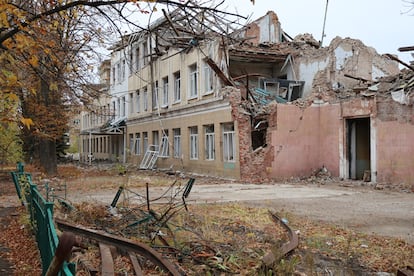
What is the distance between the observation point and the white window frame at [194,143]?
80.7 ft

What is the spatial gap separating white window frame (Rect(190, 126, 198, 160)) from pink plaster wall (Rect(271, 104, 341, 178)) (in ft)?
19.5

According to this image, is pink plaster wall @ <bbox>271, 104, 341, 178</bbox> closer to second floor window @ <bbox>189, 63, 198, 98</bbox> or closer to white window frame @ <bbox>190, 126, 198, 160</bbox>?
white window frame @ <bbox>190, 126, 198, 160</bbox>

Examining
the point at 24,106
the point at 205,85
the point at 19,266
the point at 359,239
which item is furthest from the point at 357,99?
the point at 19,266

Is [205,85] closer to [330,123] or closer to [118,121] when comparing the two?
[330,123]

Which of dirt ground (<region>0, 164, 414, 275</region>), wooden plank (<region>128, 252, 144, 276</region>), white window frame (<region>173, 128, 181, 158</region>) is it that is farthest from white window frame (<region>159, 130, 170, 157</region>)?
wooden plank (<region>128, 252, 144, 276</region>)

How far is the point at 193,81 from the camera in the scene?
24797 millimetres

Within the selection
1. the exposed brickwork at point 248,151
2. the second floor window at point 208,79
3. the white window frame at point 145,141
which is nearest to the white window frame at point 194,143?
the second floor window at point 208,79

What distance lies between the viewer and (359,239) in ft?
24.5

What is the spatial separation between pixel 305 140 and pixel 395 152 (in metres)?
4.78

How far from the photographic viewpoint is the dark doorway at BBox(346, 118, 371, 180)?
1984 cm

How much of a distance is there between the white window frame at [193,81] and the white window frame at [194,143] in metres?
2.01

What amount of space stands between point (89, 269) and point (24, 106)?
15.9 meters

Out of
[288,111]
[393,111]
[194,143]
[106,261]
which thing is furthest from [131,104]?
[106,261]

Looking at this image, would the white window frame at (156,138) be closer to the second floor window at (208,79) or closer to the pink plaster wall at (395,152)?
the second floor window at (208,79)
